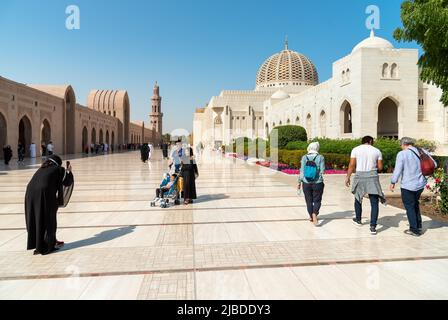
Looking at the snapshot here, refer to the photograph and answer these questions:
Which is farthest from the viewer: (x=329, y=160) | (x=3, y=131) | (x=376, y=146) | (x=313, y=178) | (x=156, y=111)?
(x=156, y=111)

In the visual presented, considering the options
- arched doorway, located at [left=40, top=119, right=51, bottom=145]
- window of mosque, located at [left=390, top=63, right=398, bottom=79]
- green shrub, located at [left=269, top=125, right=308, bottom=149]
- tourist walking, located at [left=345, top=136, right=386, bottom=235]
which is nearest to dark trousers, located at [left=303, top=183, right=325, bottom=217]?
tourist walking, located at [left=345, top=136, right=386, bottom=235]

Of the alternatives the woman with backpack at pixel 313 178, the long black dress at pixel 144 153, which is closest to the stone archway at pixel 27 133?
the long black dress at pixel 144 153

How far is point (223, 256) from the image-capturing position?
3.45 m

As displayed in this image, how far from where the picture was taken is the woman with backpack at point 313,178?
464cm

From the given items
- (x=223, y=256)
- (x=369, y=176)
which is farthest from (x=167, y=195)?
(x=369, y=176)

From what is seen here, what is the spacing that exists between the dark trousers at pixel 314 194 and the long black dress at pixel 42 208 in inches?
129

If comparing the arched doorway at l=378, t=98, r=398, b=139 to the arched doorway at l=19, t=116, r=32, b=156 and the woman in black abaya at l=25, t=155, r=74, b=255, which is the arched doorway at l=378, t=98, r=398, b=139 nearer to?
the woman in black abaya at l=25, t=155, r=74, b=255

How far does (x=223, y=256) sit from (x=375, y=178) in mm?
2388

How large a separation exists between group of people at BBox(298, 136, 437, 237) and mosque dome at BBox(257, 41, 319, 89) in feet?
187

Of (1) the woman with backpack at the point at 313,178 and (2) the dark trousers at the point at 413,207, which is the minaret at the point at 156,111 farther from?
(2) the dark trousers at the point at 413,207

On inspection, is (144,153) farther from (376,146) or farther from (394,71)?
(394,71)

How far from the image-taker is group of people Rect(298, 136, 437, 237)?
4.23 metres

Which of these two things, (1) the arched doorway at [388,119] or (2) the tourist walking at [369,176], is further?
(1) the arched doorway at [388,119]
